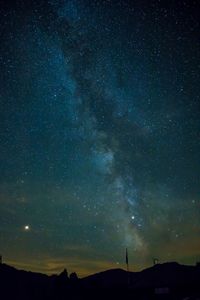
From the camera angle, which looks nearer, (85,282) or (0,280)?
(85,282)

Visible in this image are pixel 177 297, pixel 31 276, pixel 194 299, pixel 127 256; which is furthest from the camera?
pixel 31 276

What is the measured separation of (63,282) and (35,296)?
28730mm

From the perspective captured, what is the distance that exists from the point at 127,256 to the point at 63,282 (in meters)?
27.0

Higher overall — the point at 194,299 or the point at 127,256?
the point at 127,256

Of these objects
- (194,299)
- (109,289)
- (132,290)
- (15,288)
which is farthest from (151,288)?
(15,288)

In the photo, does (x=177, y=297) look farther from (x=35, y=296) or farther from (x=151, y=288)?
(x=35, y=296)

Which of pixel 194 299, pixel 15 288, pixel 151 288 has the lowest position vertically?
pixel 194 299

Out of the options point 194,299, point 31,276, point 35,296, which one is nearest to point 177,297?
point 194,299

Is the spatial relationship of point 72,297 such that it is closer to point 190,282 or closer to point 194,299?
point 190,282

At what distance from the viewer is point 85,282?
142 ft

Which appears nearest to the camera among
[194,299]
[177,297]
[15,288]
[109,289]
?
[194,299]

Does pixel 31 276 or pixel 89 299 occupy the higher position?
pixel 31 276

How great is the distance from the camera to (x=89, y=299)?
136 feet

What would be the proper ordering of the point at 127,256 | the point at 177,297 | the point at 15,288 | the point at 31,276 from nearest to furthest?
the point at 177,297, the point at 127,256, the point at 15,288, the point at 31,276
